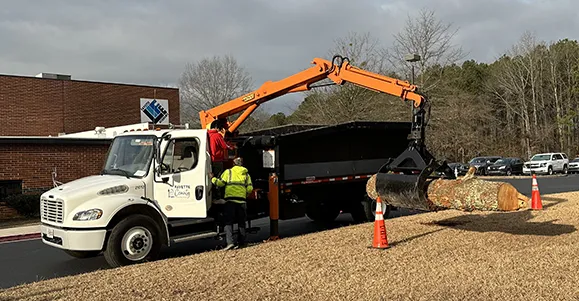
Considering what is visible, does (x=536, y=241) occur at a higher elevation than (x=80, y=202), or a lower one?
lower

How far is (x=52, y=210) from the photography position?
856 cm

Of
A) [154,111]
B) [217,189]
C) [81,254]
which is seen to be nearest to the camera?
[81,254]

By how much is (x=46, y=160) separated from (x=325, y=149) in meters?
10.4

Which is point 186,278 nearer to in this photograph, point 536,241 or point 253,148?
point 253,148

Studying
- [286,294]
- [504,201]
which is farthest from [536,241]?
[286,294]

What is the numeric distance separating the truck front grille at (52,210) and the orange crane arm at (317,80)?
4221 mm

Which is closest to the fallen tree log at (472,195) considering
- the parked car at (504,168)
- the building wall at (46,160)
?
the building wall at (46,160)

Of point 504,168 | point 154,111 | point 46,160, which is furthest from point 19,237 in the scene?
point 504,168

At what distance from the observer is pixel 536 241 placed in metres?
8.85

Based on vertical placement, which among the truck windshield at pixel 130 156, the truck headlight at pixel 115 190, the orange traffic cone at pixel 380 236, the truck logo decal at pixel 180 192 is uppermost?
the truck windshield at pixel 130 156

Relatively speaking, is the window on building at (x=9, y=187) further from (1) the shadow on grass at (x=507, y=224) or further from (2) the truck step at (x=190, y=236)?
(1) the shadow on grass at (x=507, y=224)

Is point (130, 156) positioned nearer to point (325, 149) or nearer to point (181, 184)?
point (181, 184)

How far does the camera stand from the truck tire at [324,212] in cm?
1285

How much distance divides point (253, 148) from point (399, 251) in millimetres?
3929
